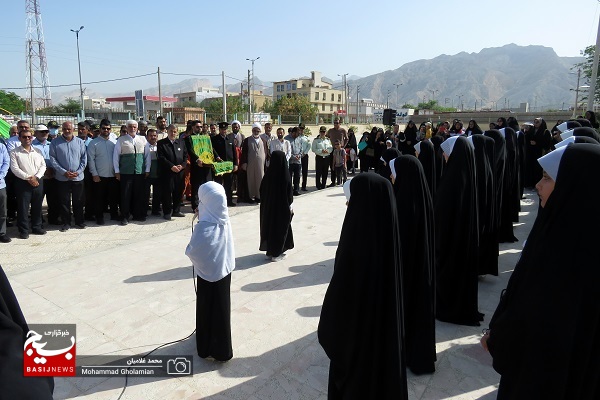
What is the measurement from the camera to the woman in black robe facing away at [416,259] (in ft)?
9.91

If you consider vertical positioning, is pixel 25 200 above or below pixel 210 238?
below

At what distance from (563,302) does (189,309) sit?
362cm

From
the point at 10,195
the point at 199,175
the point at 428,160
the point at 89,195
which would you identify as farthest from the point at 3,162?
the point at 428,160

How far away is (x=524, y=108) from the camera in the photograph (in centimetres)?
5594

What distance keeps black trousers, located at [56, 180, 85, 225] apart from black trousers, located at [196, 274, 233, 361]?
501cm

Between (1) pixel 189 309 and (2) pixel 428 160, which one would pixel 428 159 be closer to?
(2) pixel 428 160

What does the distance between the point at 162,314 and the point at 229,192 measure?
5.41 m

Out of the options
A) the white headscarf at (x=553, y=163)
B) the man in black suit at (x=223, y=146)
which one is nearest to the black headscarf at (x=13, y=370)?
the white headscarf at (x=553, y=163)

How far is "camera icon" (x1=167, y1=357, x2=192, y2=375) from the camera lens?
325 centimetres

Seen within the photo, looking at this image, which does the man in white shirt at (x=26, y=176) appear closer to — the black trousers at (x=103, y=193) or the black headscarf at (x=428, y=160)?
the black trousers at (x=103, y=193)

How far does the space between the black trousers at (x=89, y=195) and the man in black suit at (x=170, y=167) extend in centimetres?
127

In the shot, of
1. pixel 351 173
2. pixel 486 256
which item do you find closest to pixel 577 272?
pixel 486 256

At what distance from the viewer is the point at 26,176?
648 centimetres

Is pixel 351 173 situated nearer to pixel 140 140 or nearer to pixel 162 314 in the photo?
pixel 140 140
